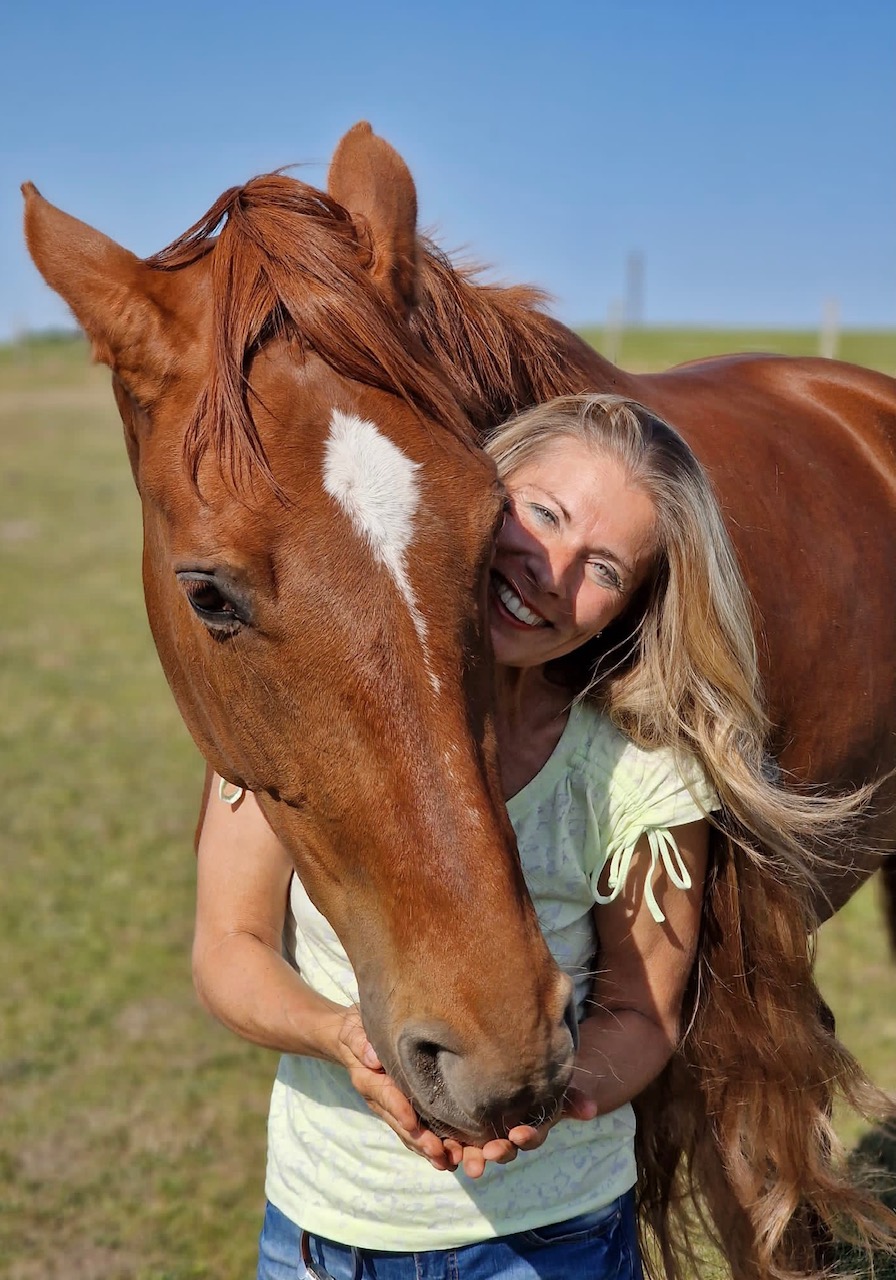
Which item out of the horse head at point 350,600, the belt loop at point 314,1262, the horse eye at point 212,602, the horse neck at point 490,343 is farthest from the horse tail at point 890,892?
the horse eye at point 212,602

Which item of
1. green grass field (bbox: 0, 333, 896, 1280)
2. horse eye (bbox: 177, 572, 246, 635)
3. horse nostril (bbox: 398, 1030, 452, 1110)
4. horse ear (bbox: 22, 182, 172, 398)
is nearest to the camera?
horse nostril (bbox: 398, 1030, 452, 1110)

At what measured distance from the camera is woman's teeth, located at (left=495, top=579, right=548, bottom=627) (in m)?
1.71

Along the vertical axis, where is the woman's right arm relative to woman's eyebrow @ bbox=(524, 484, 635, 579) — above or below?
below

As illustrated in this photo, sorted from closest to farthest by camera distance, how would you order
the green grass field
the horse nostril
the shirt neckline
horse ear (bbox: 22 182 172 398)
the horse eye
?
the horse nostril
the horse eye
horse ear (bbox: 22 182 172 398)
the shirt neckline
the green grass field

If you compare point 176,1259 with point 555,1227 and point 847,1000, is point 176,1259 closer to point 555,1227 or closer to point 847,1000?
point 555,1227

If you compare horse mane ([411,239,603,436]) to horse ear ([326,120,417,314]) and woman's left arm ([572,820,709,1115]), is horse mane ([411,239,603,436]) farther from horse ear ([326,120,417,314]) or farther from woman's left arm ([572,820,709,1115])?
woman's left arm ([572,820,709,1115])

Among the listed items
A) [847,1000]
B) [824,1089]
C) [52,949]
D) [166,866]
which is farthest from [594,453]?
[166,866]

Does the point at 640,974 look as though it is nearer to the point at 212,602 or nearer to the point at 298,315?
the point at 212,602

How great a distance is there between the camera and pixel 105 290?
5.54 feet

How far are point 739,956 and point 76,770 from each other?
613cm

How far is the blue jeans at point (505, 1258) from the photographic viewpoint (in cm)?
176

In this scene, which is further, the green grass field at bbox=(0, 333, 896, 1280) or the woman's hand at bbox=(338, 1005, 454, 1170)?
the green grass field at bbox=(0, 333, 896, 1280)

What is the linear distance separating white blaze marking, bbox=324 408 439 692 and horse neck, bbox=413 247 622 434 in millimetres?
288

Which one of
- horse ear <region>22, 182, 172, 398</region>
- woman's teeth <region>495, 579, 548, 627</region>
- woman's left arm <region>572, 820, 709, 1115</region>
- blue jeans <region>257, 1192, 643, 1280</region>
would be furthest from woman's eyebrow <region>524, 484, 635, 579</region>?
blue jeans <region>257, 1192, 643, 1280</region>
